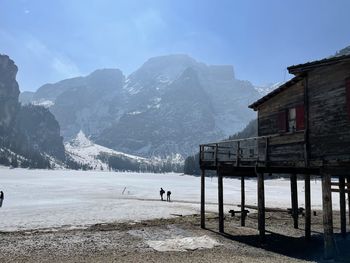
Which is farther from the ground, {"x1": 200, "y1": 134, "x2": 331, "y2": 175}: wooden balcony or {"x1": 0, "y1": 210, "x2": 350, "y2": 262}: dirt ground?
{"x1": 200, "y1": 134, "x2": 331, "y2": 175}: wooden balcony

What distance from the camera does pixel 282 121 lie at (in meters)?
23.0

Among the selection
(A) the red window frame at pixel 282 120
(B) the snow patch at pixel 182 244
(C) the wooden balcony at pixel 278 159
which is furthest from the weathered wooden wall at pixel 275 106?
(B) the snow patch at pixel 182 244

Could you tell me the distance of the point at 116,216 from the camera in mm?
34812

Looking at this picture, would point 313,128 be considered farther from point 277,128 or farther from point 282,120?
point 277,128

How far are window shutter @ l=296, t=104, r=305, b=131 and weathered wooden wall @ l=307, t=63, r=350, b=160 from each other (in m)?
1.67

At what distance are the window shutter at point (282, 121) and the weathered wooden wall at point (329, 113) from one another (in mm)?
3578

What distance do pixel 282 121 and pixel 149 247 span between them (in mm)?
10133

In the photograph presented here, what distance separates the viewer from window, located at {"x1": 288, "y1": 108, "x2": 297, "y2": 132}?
21.9 metres

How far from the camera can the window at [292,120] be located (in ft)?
71.7

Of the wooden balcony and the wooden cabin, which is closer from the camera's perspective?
the wooden cabin

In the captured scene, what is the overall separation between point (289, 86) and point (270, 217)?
14416mm

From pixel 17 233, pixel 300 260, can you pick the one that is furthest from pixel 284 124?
Result: pixel 17 233

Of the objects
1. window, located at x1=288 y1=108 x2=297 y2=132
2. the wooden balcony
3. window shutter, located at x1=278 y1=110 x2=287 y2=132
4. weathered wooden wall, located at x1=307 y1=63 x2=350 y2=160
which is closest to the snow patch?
the wooden balcony

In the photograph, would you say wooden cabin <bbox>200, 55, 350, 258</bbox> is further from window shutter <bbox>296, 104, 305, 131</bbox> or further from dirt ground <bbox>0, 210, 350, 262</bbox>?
dirt ground <bbox>0, 210, 350, 262</bbox>
